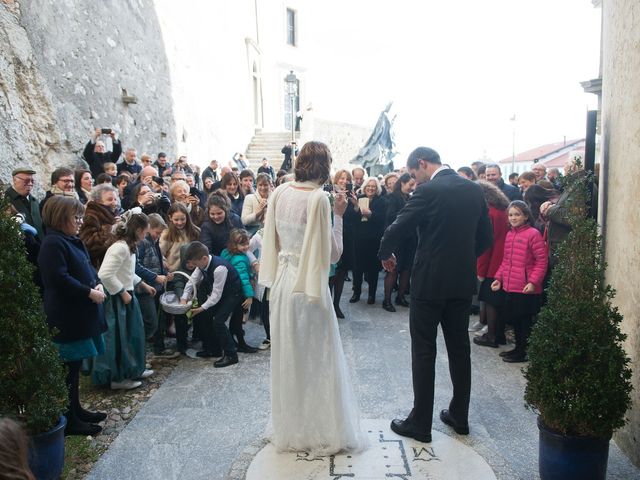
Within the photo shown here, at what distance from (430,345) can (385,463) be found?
2.73ft

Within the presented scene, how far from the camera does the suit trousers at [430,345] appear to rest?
3633mm

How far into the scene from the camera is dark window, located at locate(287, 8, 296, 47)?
29906 millimetres

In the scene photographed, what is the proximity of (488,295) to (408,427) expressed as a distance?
2.41m

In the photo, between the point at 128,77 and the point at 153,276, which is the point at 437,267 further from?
A: the point at 128,77

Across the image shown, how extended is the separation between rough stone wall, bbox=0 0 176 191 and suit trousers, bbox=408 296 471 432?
19.3 feet

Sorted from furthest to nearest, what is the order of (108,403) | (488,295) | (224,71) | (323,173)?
(224,71) → (488,295) → (108,403) → (323,173)

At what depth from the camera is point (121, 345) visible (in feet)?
15.1

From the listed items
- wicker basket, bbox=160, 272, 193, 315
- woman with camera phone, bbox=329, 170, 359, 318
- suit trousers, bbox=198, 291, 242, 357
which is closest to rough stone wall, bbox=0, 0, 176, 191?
wicker basket, bbox=160, 272, 193, 315

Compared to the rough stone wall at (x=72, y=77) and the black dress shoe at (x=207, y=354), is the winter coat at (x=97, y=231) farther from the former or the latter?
the rough stone wall at (x=72, y=77)

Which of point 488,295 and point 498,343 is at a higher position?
point 488,295

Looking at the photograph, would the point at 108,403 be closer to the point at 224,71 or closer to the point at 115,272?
the point at 115,272

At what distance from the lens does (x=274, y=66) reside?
2823cm

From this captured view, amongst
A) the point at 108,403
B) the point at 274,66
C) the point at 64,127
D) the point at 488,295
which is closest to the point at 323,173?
the point at 108,403

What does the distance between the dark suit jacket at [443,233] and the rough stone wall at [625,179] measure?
3.03 feet
